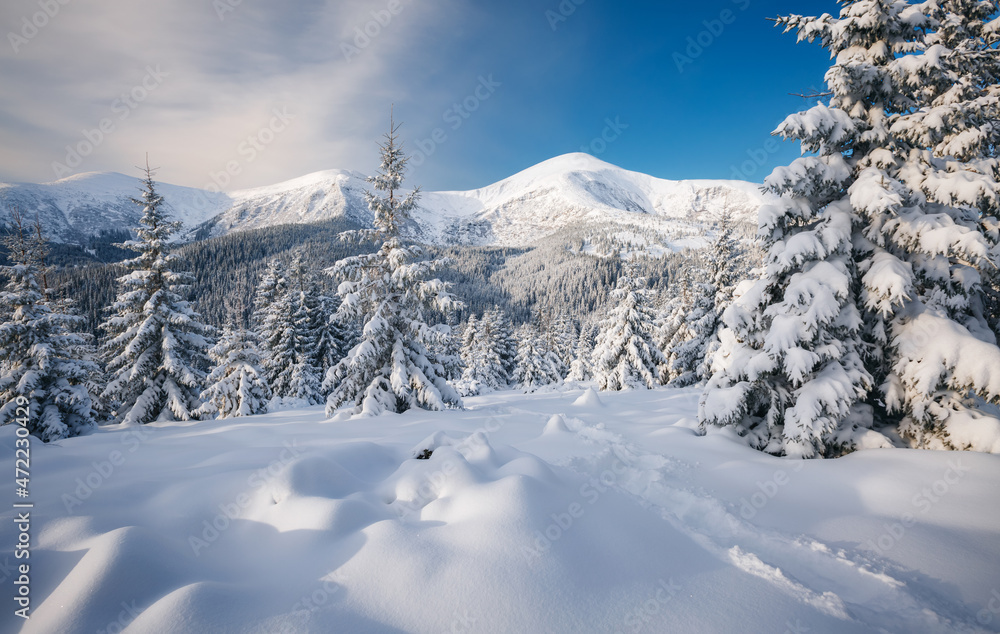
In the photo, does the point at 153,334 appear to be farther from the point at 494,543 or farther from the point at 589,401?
the point at 494,543

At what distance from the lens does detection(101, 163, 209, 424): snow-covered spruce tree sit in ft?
51.5

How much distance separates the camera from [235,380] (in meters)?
20.2

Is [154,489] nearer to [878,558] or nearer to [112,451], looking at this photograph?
[112,451]

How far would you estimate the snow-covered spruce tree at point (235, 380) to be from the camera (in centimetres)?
1945

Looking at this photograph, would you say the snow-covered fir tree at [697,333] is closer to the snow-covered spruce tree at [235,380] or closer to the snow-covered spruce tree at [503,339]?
the snow-covered spruce tree at [235,380]

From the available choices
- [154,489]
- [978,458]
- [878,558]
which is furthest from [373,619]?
[978,458]

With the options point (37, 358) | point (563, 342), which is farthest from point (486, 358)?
point (37, 358)

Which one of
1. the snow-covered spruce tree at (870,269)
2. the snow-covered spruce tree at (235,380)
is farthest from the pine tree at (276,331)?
the snow-covered spruce tree at (870,269)

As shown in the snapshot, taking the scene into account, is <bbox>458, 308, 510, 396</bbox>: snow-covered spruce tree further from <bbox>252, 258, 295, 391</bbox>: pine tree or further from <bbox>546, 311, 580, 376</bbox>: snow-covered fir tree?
<bbox>252, 258, 295, 391</bbox>: pine tree

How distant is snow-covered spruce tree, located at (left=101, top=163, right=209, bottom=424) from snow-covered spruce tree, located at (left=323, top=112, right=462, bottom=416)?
8.21 m

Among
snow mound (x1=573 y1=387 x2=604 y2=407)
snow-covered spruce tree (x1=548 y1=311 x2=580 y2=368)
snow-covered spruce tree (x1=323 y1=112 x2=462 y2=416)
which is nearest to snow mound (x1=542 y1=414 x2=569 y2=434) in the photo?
snow mound (x1=573 y1=387 x2=604 y2=407)

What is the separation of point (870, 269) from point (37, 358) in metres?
24.3

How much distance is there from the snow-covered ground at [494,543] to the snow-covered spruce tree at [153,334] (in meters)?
11.9

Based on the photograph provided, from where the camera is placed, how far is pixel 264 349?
3019 centimetres
